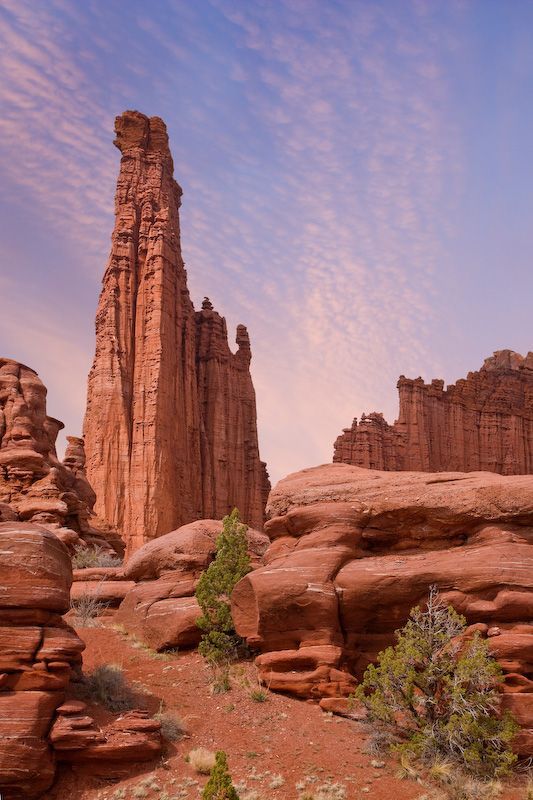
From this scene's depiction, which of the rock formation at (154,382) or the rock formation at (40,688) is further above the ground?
the rock formation at (154,382)

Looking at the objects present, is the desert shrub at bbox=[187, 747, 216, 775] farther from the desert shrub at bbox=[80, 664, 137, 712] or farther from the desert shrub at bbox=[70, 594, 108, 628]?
the desert shrub at bbox=[70, 594, 108, 628]

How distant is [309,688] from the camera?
1552 centimetres

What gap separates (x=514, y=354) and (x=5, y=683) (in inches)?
3544

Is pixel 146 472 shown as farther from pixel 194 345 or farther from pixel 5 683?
pixel 5 683

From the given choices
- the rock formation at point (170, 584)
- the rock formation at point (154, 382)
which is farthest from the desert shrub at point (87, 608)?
the rock formation at point (154, 382)

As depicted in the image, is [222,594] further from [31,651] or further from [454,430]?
[454,430]

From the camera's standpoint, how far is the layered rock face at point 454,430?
74062mm

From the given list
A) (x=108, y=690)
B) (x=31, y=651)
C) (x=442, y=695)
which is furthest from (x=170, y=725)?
(x=442, y=695)

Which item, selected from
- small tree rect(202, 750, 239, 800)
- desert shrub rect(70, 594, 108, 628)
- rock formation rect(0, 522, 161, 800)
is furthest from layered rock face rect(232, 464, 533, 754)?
desert shrub rect(70, 594, 108, 628)

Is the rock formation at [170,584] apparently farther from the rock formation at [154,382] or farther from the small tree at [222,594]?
the rock formation at [154,382]

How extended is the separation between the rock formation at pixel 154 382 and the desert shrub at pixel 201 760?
30.7 m

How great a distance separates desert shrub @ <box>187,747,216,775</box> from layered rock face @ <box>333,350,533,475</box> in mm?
59398

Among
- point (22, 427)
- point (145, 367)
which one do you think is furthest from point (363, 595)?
point (145, 367)

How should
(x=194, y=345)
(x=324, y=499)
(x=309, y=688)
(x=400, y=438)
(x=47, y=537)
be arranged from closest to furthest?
(x=47, y=537) → (x=309, y=688) → (x=324, y=499) → (x=194, y=345) → (x=400, y=438)
